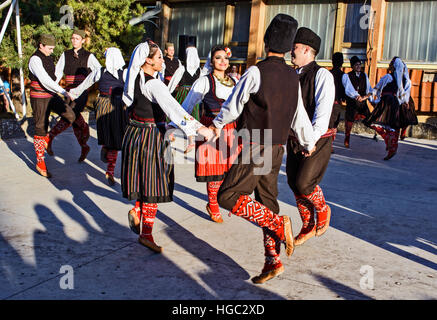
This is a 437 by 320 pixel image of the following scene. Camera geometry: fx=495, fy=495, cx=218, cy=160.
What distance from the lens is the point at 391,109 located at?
8156 mm

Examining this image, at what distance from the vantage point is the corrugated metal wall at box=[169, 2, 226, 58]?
50.0ft

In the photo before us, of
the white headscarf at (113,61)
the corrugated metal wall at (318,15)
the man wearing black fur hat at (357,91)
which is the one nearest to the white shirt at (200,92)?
the white headscarf at (113,61)

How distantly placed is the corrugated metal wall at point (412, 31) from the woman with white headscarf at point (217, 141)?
9.77m

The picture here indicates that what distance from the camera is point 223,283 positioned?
315 centimetres

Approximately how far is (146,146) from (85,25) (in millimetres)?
10997

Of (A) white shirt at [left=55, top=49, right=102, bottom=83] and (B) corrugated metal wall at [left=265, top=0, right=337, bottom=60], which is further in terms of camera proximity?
(B) corrugated metal wall at [left=265, top=0, right=337, bottom=60]

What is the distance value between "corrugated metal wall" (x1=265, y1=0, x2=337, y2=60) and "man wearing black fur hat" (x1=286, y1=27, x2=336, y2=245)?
1045 cm

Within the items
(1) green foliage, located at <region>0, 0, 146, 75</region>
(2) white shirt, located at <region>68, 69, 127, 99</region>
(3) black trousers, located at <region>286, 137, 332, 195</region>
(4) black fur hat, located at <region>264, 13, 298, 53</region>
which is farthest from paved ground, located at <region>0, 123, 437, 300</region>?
(1) green foliage, located at <region>0, 0, 146, 75</region>

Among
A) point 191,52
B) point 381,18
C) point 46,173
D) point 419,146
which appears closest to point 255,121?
point 46,173

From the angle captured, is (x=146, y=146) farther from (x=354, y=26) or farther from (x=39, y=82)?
(x=354, y=26)

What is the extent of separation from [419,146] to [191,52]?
510 cm

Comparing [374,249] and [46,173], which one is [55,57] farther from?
[374,249]

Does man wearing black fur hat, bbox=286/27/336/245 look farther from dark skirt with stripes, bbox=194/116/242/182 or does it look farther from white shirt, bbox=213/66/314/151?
dark skirt with stripes, bbox=194/116/242/182

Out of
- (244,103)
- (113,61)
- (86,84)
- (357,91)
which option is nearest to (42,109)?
(86,84)
